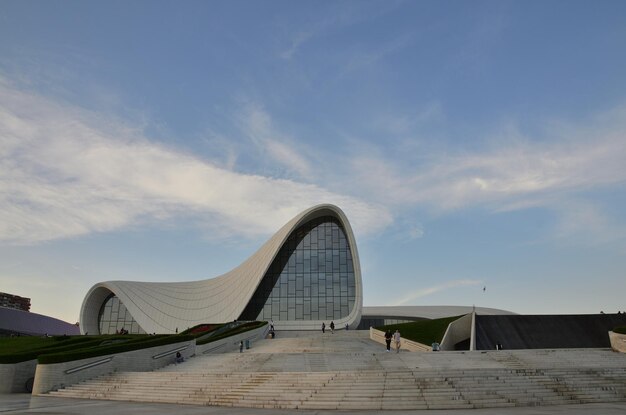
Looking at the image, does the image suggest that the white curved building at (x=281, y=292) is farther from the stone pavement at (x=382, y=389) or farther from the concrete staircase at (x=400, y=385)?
the concrete staircase at (x=400, y=385)

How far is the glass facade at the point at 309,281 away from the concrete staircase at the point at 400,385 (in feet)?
73.0

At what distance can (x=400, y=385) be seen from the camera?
12.0 meters

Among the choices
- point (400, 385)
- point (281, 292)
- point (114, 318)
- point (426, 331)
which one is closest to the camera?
point (400, 385)

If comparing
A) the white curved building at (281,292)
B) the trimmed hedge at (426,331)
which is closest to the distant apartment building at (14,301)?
the white curved building at (281,292)

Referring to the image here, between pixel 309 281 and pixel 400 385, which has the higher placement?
pixel 309 281

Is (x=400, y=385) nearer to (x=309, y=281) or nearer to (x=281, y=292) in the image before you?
(x=309, y=281)

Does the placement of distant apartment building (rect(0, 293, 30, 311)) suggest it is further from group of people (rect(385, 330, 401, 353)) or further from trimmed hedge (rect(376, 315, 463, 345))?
group of people (rect(385, 330, 401, 353))

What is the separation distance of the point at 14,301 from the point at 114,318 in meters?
98.1

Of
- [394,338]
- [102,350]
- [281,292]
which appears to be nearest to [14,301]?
[281,292]

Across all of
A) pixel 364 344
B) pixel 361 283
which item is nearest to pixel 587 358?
pixel 364 344

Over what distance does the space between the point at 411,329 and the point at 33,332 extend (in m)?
58.5

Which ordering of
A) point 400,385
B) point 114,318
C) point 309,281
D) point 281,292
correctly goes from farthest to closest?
1. point 114,318
2. point 309,281
3. point 281,292
4. point 400,385

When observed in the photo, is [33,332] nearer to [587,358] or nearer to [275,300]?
[275,300]

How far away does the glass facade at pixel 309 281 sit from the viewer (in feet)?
128
